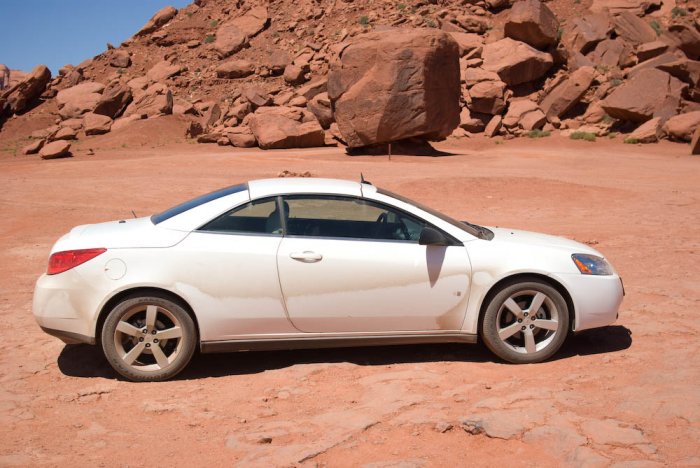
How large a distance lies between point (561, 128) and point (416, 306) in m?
29.6

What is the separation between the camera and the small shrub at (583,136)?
3039cm

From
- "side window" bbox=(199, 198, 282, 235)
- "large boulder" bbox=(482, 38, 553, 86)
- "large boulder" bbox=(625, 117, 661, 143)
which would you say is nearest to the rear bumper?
"side window" bbox=(199, 198, 282, 235)

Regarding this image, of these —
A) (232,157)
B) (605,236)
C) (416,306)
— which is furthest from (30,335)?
(232,157)

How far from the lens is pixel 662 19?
44.0 metres

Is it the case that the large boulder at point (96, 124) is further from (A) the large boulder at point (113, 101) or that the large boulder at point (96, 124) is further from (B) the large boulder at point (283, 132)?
(B) the large boulder at point (283, 132)

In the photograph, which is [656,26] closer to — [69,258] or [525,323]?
[525,323]

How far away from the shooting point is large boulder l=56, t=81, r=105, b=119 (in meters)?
44.1

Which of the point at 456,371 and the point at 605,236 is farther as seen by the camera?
the point at 605,236

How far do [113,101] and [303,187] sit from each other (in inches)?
1571

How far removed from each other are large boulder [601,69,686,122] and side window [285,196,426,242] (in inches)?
1093

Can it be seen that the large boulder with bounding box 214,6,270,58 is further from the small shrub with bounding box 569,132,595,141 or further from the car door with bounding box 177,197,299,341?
the car door with bounding box 177,197,299,341

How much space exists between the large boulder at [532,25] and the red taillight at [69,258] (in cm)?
3488

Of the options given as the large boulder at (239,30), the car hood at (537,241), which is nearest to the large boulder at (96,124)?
the large boulder at (239,30)

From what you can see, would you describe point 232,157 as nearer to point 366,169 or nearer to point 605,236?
point 366,169
